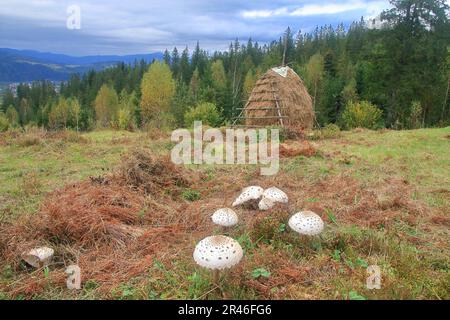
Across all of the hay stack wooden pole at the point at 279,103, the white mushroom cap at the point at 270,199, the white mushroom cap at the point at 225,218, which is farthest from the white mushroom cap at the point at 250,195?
the hay stack wooden pole at the point at 279,103

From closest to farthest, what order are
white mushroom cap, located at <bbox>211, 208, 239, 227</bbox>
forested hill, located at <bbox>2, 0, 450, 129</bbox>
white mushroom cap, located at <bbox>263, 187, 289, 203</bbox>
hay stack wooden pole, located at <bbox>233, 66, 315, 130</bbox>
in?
white mushroom cap, located at <bbox>211, 208, 239, 227</bbox>
white mushroom cap, located at <bbox>263, 187, 289, 203</bbox>
hay stack wooden pole, located at <bbox>233, 66, 315, 130</bbox>
forested hill, located at <bbox>2, 0, 450, 129</bbox>

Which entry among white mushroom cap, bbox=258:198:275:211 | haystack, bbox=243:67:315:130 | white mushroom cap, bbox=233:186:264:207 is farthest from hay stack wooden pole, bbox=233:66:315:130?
white mushroom cap, bbox=258:198:275:211

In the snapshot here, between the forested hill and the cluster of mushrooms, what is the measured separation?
1402 centimetres

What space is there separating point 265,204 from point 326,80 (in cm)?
4406

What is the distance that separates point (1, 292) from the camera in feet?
12.7

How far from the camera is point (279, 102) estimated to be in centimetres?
1869

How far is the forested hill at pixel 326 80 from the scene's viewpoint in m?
26.5

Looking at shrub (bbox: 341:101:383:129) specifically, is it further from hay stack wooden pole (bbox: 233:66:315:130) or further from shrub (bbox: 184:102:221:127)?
shrub (bbox: 184:102:221:127)

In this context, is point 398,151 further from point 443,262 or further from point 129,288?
point 129,288

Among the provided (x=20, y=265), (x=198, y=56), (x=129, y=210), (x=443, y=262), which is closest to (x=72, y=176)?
(x=129, y=210)

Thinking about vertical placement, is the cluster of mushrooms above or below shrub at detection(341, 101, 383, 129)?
above

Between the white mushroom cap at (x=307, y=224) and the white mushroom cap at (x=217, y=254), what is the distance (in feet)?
3.35

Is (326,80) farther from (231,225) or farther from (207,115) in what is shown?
(231,225)

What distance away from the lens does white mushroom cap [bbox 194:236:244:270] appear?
134 inches
